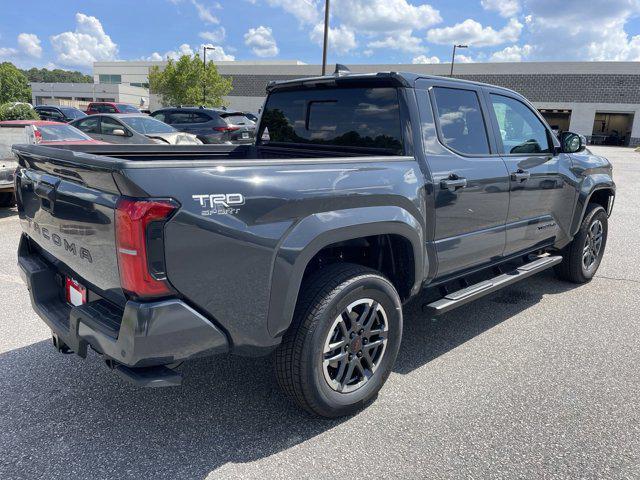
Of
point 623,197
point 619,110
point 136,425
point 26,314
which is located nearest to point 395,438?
point 136,425

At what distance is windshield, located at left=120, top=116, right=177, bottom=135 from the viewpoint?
40.0 feet

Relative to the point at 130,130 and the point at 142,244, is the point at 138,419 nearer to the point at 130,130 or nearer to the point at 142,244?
the point at 142,244

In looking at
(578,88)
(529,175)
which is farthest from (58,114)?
(578,88)

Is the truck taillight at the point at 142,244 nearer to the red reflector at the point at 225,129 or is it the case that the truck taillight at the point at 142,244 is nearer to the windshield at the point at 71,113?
the red reflector at the point at 225,129

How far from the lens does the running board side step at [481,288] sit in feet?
11.2

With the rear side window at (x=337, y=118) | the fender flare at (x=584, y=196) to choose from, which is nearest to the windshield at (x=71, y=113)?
the rear side window at (x=337, y=118)

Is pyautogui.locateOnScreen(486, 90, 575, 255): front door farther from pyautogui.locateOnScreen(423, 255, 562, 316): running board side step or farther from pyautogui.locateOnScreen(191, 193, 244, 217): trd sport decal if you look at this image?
pyautogui.locateOnScreen(191, 193, 244, 217): trd sport decal

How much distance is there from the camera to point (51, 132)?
8.98 metres

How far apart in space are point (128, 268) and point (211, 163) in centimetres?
58

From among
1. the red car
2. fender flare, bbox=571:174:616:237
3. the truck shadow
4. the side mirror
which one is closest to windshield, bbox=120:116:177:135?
the red car

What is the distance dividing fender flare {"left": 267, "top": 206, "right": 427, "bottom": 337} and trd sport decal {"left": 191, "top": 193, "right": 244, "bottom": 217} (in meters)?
0.30

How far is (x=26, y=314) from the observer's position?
13.9 feet

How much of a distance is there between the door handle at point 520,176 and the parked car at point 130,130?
9.18m

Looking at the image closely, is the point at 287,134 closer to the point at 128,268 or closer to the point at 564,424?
the point at 128,268
